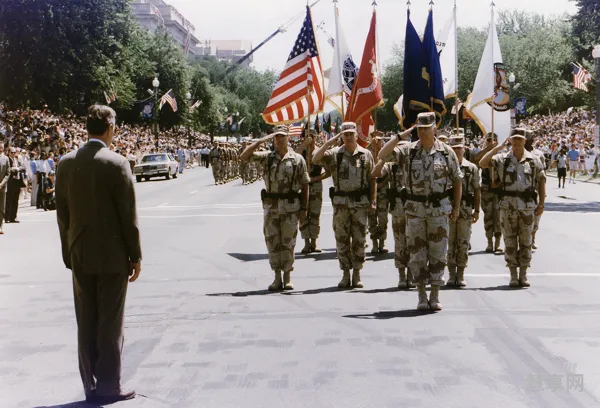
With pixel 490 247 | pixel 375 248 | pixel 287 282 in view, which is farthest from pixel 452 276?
pixel 490 247

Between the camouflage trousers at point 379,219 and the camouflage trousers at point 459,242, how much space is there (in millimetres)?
2599

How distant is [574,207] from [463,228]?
15162mm

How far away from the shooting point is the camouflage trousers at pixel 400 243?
10508 mm

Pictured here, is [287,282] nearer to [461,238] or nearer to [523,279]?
[461,238]

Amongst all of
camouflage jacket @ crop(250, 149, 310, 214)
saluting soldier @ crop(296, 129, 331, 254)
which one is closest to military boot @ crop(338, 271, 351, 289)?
camouflage jacket @ crop(250, 149, 310, 214)

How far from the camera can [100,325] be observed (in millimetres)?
5762

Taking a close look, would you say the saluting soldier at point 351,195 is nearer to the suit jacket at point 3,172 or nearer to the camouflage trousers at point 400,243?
the camouflage trousers at point 400,243

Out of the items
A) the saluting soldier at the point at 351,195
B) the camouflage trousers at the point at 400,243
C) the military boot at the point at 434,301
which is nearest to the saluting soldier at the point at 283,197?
the saluting soldier at the point at 351,195

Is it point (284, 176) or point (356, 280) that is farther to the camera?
point (356, 280)

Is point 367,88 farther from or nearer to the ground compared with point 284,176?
farther from the ground

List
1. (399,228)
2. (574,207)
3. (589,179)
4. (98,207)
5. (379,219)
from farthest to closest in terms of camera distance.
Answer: (589,179)
(574,207)
(379,219)
(399,228)
(98,207)

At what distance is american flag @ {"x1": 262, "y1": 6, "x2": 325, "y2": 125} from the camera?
1661 cm

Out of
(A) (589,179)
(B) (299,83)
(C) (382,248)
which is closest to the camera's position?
(C) (382,248)

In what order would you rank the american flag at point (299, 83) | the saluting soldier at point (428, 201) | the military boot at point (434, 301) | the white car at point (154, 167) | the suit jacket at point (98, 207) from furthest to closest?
1. the white car at point (154, 167)
2. the american flag at point (299, 83)
3. the military boot at point (434, 301)
4. the saluting soldier at point (428, 201)
5. the suit jacket at point (98, 207)
